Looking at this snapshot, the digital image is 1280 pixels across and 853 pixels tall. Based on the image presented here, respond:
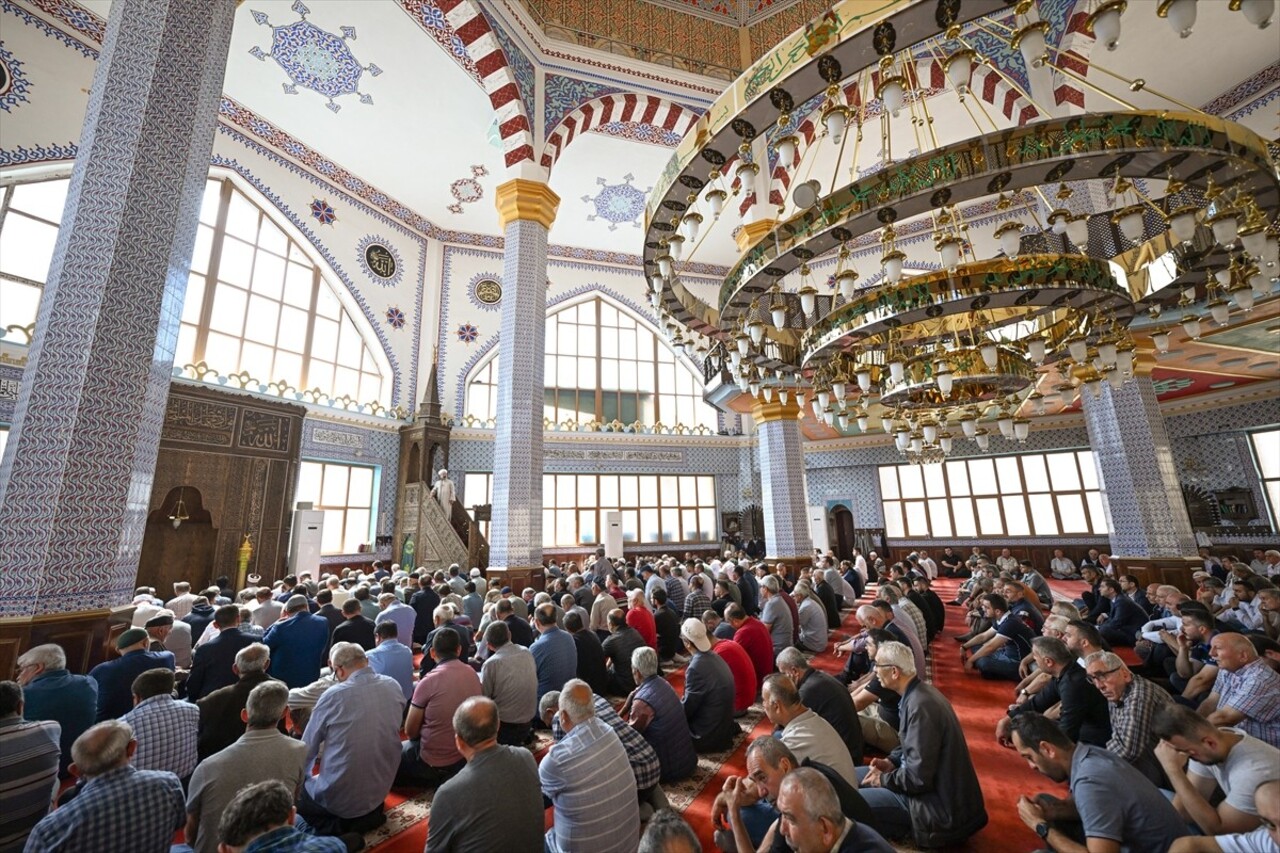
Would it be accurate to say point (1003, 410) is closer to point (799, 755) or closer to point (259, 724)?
point (799, 755)

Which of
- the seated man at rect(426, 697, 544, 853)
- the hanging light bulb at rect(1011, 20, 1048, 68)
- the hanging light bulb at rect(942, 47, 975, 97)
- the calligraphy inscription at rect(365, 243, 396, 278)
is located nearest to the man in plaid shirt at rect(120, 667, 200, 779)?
the seated man at rect(426, 697, 544, 853)

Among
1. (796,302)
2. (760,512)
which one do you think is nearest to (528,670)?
(796,302)

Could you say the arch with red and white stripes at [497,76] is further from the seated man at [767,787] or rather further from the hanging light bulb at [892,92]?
the seated man at [767,787]

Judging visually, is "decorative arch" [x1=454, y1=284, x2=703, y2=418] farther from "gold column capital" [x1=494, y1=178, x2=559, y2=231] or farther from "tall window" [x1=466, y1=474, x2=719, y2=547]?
"gold column capital" [x1=494, y1=178, x2=559, y2=231]

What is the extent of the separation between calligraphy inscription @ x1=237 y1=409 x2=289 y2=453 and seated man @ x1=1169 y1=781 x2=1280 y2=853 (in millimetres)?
9350

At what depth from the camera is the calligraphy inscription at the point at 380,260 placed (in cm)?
988

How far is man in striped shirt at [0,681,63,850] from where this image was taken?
5.35ft

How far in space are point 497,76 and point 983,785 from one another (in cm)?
768

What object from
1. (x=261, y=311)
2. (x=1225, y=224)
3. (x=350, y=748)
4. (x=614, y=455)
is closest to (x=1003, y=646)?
(x=1225, y=224)

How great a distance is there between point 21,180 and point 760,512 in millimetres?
12345

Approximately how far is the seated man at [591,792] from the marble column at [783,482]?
6633 mm

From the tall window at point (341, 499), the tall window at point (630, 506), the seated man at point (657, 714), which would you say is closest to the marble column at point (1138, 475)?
the seated man at point (657, 714)

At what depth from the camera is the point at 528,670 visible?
2.85 meters

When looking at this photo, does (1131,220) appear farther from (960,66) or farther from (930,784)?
(930,784)
